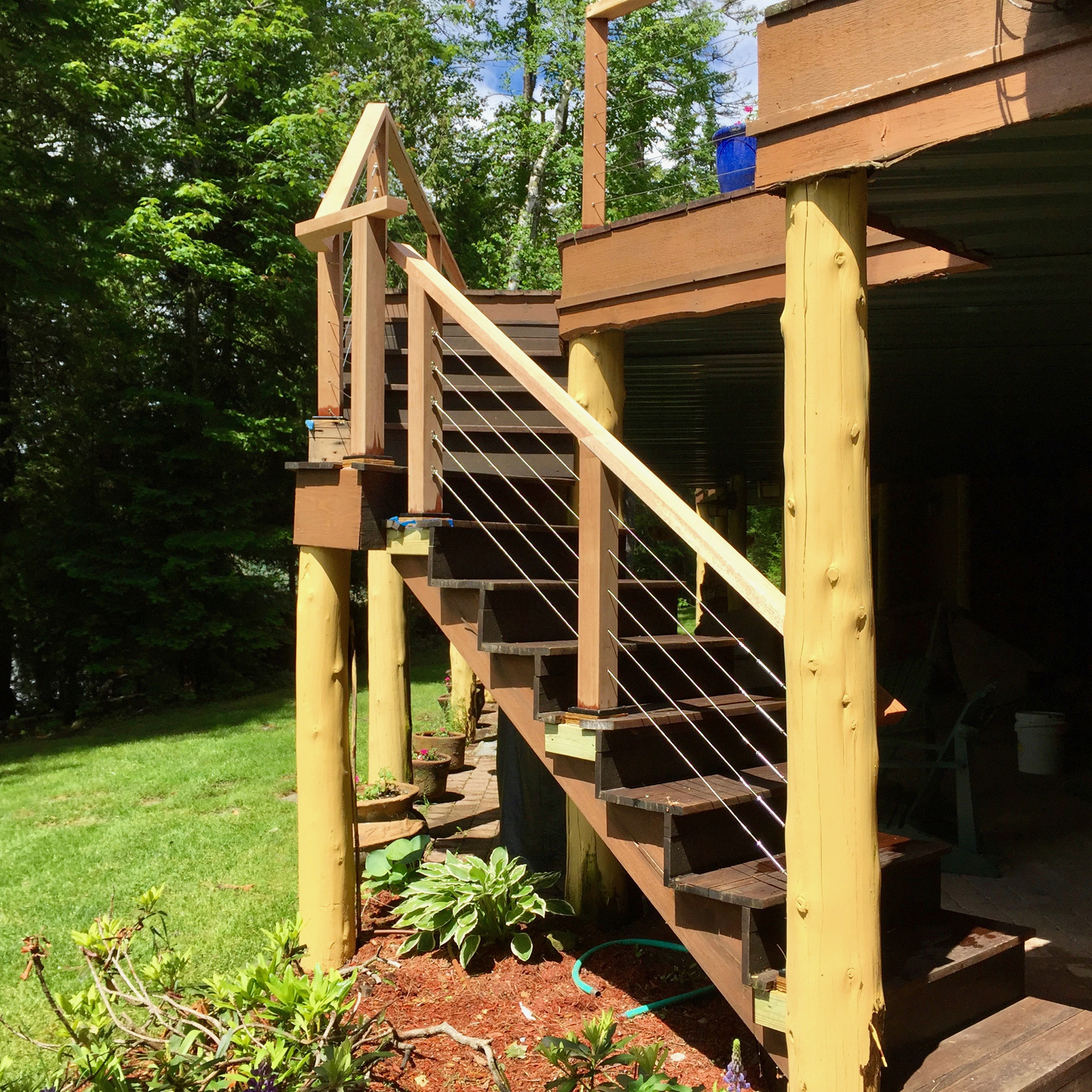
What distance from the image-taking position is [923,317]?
4.51m

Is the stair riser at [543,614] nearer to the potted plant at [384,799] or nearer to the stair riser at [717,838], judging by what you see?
the stair riser at [717,838]

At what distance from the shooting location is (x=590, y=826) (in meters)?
4.18

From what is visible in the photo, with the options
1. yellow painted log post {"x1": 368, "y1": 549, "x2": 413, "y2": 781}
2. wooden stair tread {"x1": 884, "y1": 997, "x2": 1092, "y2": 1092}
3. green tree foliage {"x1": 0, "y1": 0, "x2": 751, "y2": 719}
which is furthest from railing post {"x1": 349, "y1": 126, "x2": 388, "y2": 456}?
green tree foliage {"x1": 0, "y1": 0, "x2": 751, "y2": 719}

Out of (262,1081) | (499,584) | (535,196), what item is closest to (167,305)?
(535,196)

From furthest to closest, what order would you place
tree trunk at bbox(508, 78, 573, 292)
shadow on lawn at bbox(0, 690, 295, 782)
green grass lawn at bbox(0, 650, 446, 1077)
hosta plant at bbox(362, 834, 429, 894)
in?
tree trunk at bbox(508, 78, 573, 292) < shadow on lawn at bbox(0, 690, 295, 782) < hosta plant at bbox(362, 834, 429, 894) < green grass lawn at bbox(0, 650, 446, 1077)

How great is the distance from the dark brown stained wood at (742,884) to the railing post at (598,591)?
0.60 m

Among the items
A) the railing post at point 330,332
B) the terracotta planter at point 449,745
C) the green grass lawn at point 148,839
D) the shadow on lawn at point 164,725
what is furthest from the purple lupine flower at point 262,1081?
the shadow on lawn at point 164,725

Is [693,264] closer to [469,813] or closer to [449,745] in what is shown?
[469,813]

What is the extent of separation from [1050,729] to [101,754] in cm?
832

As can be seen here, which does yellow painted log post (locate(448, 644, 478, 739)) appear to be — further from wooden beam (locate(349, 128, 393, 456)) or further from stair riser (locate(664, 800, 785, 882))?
stair riser (locate(664, 800, 785, 882))

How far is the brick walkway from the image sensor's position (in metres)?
6.05

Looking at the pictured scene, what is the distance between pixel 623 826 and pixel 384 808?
3.02 meters

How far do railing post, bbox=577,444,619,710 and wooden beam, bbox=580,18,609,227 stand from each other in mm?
1463

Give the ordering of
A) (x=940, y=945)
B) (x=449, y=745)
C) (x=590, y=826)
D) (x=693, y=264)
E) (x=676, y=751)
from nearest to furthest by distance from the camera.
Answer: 1. (x=940, y=945)
2. (x=676, y=751)
3. (x=693, y=264)
4. (x=590, y=826)
5. (x=449, y=745)
